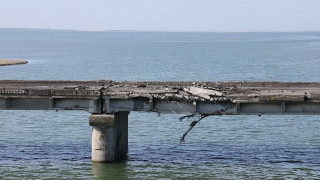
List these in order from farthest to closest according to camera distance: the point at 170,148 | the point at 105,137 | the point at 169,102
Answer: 1. the point at 170,148
2. the point at 105,137
3. the point at 169,102

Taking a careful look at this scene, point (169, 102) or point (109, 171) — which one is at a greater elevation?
point (169, 102)

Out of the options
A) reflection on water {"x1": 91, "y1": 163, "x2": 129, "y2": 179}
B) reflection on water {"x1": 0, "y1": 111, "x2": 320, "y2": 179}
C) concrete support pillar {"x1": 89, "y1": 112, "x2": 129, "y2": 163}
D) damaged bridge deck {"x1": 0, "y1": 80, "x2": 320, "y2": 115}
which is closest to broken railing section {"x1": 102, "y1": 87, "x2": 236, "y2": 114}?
damaged bridge deck {"x1": 0, "y1": 80, "x2": 320, "y2": 115}

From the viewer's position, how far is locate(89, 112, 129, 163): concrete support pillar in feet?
97.5

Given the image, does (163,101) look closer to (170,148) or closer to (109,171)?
(109,171)

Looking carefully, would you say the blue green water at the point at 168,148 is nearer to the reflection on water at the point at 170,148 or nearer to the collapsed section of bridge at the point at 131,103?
the reflection on water at the point at 170,148

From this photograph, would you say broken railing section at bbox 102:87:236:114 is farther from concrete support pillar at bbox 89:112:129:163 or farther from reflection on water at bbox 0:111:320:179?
reflection on water at bbox 0:111:320:179

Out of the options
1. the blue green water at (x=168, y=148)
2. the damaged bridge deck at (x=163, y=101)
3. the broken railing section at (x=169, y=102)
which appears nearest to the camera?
the damaged bridge deck at (x=163, y=101)

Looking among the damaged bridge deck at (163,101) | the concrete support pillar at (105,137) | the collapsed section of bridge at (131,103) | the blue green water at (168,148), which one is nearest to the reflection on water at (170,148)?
the blue green water at (168,148)

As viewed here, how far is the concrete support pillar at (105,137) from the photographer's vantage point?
2970cm

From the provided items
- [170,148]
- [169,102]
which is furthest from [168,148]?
[169,102]

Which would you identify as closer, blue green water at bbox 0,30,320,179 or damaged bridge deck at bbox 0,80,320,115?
damaged bridge deck at bbox 0,80,320,115

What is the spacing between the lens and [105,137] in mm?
30031

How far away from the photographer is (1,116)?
47719 millimetres

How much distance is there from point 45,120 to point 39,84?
811 cm
